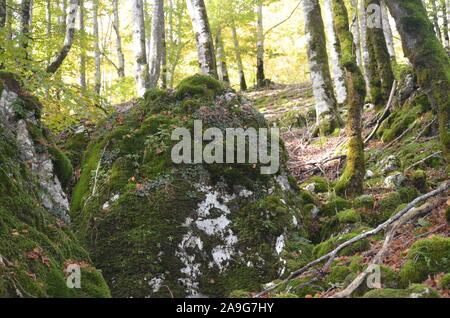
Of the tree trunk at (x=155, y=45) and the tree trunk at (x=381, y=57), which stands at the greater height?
the tree trunk at (x=155, y=45)

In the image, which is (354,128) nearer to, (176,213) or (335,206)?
(335,206)

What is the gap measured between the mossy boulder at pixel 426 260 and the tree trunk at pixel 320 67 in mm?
7293

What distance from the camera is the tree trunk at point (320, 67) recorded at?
10.7 m

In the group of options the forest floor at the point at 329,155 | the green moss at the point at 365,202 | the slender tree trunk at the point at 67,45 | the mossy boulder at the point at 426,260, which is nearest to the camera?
the mossy boulder at the point at 426,260

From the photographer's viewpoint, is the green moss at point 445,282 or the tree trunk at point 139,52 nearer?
the green moss at point 445,282

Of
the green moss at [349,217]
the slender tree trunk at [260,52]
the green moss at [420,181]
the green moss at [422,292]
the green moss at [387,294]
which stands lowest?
the green moss at [387,294]

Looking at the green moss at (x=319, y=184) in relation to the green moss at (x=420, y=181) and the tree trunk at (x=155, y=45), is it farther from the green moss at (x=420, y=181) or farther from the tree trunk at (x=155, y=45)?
the tree trunk at (x=155, y=45)

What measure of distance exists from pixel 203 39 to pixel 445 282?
8419 mm

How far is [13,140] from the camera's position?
453 centimetres

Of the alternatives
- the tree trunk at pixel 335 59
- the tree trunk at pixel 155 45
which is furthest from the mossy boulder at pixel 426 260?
the tree trunk at pixel 335 59

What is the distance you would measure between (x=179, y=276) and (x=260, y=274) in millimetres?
1109

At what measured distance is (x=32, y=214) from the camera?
3.91m

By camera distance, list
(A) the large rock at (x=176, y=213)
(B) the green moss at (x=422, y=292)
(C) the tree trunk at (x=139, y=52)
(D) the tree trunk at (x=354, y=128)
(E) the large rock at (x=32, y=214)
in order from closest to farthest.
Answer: (B) the green moss at (x=422, y=292) < (E) the large rock at (x=32, y=214) < (A) the large rock at (x=176, y=213) < (D) the tree trunk at (x=354, y=128) < (C) the tree trunk at (x=139, y=52)

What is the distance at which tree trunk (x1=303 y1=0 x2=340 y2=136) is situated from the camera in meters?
10.7
